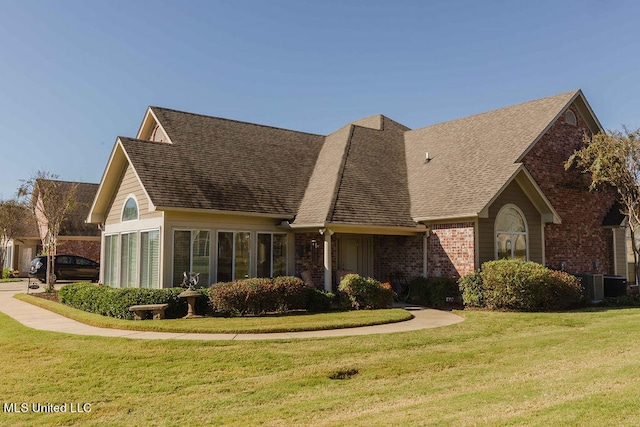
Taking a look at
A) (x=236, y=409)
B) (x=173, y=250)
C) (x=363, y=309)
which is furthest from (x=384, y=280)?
(x=236, y=409)

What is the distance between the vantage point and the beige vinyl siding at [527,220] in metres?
16.8

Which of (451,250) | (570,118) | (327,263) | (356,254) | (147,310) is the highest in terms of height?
(570,118)

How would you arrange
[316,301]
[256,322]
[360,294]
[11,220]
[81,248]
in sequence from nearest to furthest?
[256,322] < [316,301] < [360,294] < [81,248] < [11,220]

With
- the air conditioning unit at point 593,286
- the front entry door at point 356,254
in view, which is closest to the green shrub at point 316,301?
the front entry door at point 356,254

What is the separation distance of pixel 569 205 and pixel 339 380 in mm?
16001

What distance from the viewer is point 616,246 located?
2147cm

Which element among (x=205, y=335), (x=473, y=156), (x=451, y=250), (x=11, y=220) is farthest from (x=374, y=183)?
(x=11, y=220)

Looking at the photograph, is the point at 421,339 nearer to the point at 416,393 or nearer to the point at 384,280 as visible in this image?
the point at 416,393

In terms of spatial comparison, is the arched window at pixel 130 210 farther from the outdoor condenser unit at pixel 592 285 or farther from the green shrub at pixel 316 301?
the outdoor condenser unit at pixel 592 285

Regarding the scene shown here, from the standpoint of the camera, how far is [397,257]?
1952 centimetres

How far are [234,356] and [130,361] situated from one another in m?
1.88

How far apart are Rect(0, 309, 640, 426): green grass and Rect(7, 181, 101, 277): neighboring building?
22.4 m

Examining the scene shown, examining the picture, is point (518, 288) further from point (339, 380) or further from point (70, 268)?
point (70, 268)

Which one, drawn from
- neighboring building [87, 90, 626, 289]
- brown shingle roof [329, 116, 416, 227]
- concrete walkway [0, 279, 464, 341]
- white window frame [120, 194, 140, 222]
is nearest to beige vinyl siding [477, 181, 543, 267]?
neighboring building [87, 90, 626, 289]
